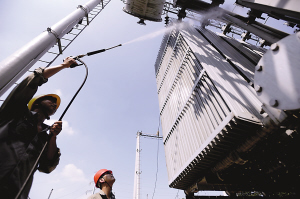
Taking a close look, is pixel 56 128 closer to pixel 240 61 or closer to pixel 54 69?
pixel 54 69

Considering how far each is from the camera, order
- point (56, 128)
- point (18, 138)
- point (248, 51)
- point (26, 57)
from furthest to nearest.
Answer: point (248, 51) → point (26, 57) → point (56, 128) → point (18, 138)

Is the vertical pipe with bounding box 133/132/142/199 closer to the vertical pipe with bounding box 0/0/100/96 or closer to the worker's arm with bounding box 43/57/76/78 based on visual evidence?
the vertical pipe with bounding box 0/0/100/96

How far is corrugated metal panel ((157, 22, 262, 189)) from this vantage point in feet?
14.0

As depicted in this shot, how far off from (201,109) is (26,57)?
5.27 metres

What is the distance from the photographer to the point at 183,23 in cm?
1045

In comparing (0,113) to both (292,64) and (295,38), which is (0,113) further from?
(295,38)

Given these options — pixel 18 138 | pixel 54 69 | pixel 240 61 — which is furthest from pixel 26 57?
pixel 240 61

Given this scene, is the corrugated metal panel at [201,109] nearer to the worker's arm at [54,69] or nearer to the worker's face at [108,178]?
the worker's face at [108,178]

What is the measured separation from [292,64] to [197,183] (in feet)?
17.8

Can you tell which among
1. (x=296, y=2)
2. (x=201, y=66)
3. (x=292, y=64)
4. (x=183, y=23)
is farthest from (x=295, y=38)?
(x=183, y=23)

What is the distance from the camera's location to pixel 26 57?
287cm

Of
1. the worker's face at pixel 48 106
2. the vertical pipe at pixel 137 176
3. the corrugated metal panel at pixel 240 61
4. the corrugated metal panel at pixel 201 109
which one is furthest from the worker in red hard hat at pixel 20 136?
the vertical pipe at pixel 137 176

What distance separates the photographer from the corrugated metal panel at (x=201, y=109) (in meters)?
4.27

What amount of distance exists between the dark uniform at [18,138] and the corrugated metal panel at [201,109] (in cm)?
418
